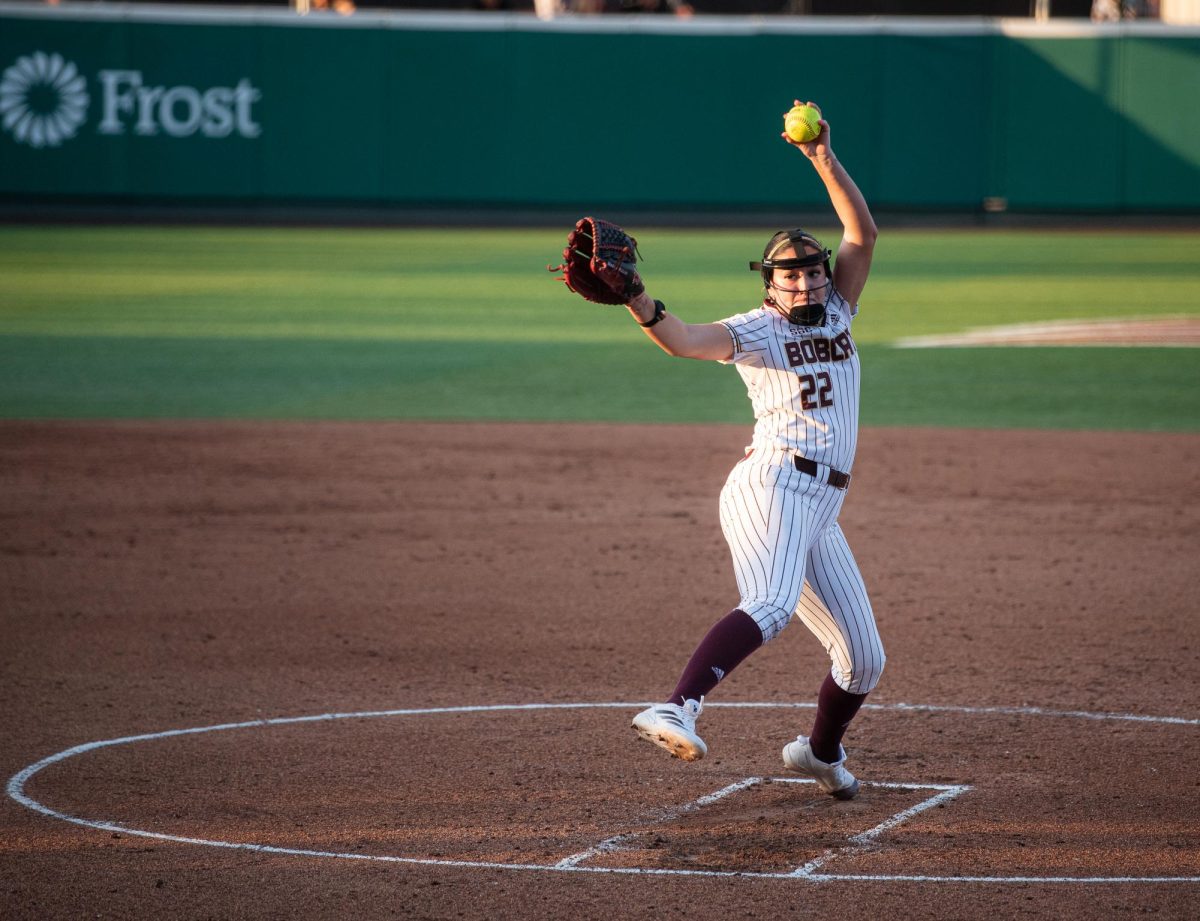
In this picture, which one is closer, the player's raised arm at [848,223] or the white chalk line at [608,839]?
the white chalk line at [608,839]

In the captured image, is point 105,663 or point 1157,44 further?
point 1157,44

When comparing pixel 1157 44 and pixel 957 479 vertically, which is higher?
pixel 1157 44

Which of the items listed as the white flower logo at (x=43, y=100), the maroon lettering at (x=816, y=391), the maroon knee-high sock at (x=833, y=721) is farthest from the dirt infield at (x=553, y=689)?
the white flower logo at (x=43, y=100)

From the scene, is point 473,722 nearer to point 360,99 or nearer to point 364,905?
point 364,905

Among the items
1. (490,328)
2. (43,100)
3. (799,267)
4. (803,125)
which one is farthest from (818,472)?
(43,100)

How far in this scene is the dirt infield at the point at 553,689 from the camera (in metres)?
4.36

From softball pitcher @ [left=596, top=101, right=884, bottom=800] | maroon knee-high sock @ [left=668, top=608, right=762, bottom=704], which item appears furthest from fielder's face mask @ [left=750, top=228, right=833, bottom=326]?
maroon knee-high sock @ [left=668, top=608, right=762, bottom=704]

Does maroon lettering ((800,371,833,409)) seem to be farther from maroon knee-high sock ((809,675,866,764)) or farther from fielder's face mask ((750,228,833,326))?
maroon knee-high sock ((809,675,866,764))

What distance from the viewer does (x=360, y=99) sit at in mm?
26500

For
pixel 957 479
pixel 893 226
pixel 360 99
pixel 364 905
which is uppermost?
pixel 360 99

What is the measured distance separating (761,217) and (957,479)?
17347 millimetres

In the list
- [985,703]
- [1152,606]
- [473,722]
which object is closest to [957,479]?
[1152,606]

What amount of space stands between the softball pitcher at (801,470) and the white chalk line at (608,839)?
0.33 meters

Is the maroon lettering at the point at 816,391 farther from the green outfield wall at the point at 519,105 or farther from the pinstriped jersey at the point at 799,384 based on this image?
the green outfield wall at the point at 519,105
